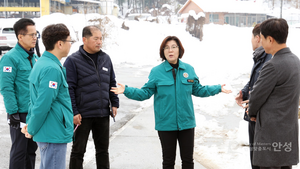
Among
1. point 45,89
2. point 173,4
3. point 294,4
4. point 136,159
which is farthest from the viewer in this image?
point 294,4

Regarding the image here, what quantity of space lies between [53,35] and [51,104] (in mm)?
649

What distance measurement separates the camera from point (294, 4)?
68.2 m

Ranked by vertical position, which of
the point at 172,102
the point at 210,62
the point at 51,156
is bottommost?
the point at 51,156

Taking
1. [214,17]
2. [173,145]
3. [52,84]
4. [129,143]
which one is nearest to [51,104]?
[52,84]

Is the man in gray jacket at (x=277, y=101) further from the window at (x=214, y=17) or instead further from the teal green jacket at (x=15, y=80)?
the window at (x=214, y=17)

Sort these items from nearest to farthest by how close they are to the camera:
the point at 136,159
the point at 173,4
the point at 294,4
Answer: the point at 136,159 < the point at 173,4 < the point at 294,4

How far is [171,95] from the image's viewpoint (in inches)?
139

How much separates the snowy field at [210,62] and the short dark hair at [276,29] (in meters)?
2.28

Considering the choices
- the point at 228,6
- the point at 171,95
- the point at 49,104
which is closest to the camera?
the point at 49,104

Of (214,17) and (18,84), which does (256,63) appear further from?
(214,17)

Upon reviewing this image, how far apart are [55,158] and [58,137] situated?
0.66ft

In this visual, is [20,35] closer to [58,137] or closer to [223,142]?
[58,137]

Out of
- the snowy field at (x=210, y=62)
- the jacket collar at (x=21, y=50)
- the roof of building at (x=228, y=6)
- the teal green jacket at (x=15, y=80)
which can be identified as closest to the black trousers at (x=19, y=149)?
the teal green jacket at (x=15, y=80)

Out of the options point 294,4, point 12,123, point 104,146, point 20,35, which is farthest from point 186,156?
point 294,4
